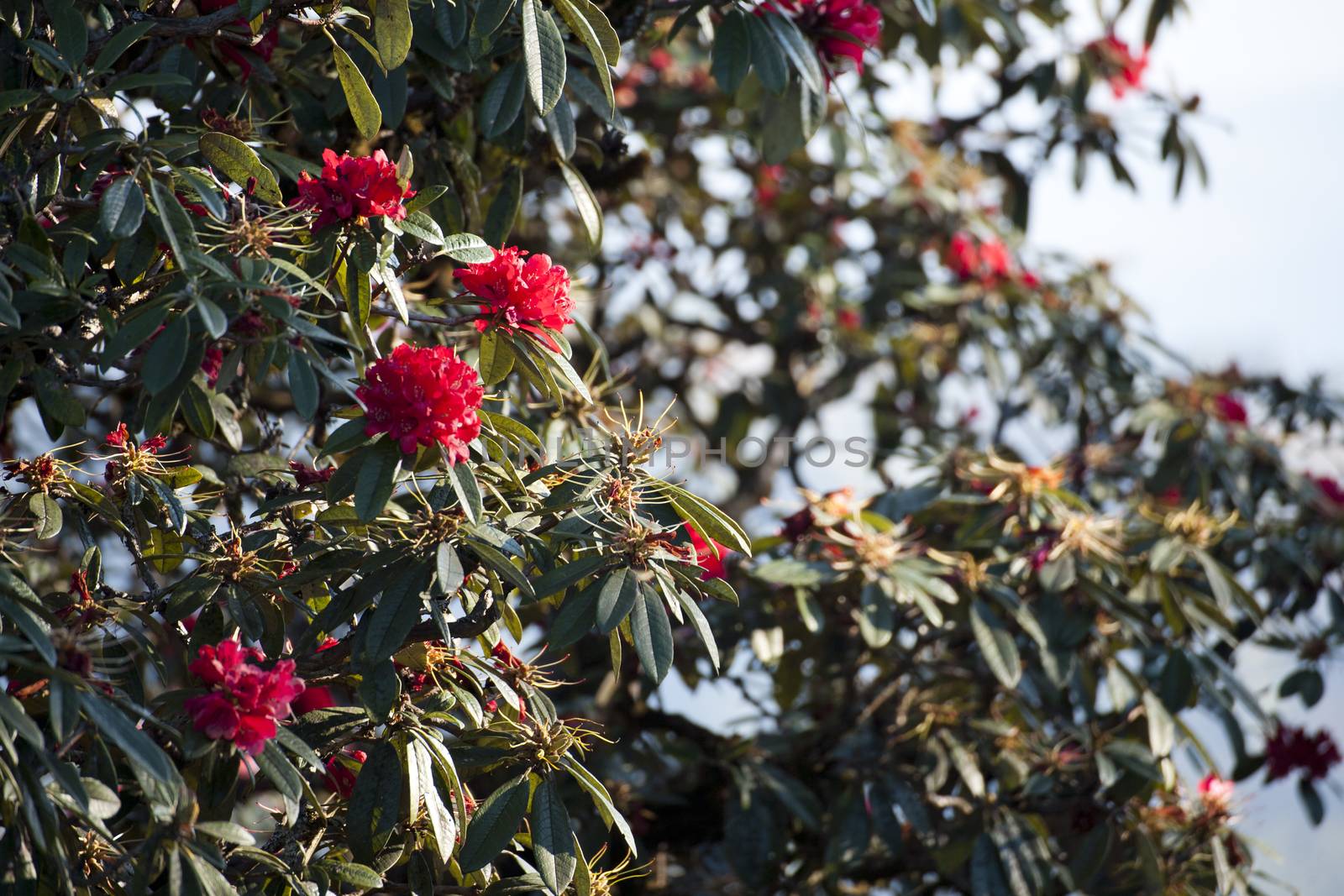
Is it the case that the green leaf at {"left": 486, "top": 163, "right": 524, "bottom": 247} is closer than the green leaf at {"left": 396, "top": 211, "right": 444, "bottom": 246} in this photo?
No

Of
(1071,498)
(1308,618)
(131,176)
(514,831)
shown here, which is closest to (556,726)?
(514,831)

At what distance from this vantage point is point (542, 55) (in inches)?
48.9

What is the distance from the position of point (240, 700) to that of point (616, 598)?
357 millimetres

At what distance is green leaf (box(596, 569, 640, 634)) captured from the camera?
3.65 ft

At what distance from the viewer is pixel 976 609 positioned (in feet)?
5.96

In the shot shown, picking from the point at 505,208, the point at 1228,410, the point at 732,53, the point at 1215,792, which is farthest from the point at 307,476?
the point at 1228,410

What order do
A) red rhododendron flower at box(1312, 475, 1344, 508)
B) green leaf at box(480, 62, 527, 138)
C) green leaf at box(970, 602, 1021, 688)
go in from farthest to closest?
red rhododendron flower at box(1312, 475, 1344, 508) → green leaf at box(970, 602, 1021, 688) → green leaf at box(480, 62, 527, 138)

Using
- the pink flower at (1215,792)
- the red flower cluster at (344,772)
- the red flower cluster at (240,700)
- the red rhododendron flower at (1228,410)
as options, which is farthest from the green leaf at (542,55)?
the red rhododendron flower at (1228,410)

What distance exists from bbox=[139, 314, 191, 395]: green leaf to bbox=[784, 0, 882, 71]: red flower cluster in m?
0.98

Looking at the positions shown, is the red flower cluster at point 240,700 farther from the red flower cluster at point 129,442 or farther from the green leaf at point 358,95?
the green leaf at point 358,95

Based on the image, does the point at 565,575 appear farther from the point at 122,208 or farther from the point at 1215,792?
the point at 1215,792

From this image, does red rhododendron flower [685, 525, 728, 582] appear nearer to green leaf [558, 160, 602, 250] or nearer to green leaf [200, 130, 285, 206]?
green leaf [558, 160, 602, 250]

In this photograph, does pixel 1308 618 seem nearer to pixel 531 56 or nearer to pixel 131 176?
pixel 531 56

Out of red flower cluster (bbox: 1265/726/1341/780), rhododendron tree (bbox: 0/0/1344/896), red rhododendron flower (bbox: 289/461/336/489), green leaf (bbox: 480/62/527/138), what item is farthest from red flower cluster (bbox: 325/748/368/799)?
red flower cluster (bbox: 1265/726/1341/780)
